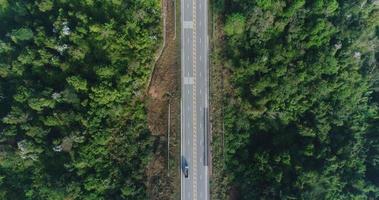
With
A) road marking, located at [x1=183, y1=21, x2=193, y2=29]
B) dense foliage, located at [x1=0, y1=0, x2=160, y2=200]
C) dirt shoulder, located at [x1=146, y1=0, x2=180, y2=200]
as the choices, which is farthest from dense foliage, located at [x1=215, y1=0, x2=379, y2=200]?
dense foliage, located at [x1=0, y1=0, x2=160, y2=200]

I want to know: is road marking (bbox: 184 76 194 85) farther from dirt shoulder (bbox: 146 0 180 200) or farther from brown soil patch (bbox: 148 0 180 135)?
brown soil patch (bbox: 148 0 180 135)

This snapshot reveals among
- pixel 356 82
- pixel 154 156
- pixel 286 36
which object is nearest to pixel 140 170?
pixel 154 156

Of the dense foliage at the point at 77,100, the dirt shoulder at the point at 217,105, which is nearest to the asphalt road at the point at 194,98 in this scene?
the dirt shoulder at the point at 217,105

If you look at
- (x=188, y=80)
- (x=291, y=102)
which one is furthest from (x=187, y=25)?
(x=291, y=102)

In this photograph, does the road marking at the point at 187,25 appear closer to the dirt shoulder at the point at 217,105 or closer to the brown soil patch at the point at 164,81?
the brown soil patch at the point at 164,81

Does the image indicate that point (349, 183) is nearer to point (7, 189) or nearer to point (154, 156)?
point (154, 156)

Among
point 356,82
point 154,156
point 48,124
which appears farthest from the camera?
point 356,82

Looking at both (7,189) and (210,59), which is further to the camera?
(210,59)
